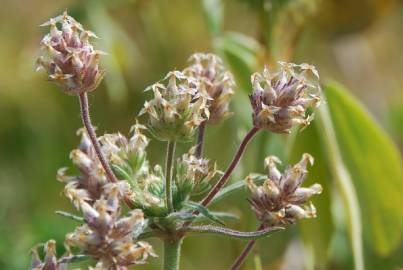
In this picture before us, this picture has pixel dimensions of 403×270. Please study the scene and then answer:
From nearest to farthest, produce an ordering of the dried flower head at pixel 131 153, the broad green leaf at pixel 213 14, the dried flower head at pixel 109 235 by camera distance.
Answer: the dried flower head at pixel 109 235 → the dried flower head at pixel 131 153 → the broad green leaf at pixel 213 14

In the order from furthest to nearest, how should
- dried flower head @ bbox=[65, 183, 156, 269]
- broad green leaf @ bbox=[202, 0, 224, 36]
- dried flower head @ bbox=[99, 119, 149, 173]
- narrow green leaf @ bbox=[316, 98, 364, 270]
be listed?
broad green leaf @ bbox=[202, 0, 224, 36] < narrow green leaf @ bbox=[316, 98, 364, 270] < dried flower head @ bbox=[99, 119, 149, 173] < dried flower head @ bbox=[65, 183, 156, 269]

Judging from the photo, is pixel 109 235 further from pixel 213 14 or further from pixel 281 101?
pixel 213 14

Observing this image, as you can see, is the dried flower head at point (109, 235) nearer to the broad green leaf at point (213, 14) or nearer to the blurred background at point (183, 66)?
the blurred background at point (183, 66)

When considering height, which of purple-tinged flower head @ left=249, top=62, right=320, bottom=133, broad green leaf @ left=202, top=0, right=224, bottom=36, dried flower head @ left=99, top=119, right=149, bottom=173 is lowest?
dried flower head @ left=99, top=119, right=149, bottom=173

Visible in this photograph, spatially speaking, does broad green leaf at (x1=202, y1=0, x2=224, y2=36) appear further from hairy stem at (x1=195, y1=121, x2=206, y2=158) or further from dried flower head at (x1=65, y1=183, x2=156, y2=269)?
dried flower head at (x1=65, y1=183, x2=156, y2=269)

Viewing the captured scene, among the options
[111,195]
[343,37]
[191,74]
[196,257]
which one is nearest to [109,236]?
[111,195]

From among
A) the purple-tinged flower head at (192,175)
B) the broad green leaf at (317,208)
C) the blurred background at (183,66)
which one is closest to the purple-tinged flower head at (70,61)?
the purple-tinged flower head at (192,175)

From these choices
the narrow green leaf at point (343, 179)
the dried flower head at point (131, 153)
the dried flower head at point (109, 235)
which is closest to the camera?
the dried flower head at point (109, 235)

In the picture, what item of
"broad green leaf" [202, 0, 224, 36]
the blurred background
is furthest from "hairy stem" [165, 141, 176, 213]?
"broad green leaf" [202, 0, 224, 36]
